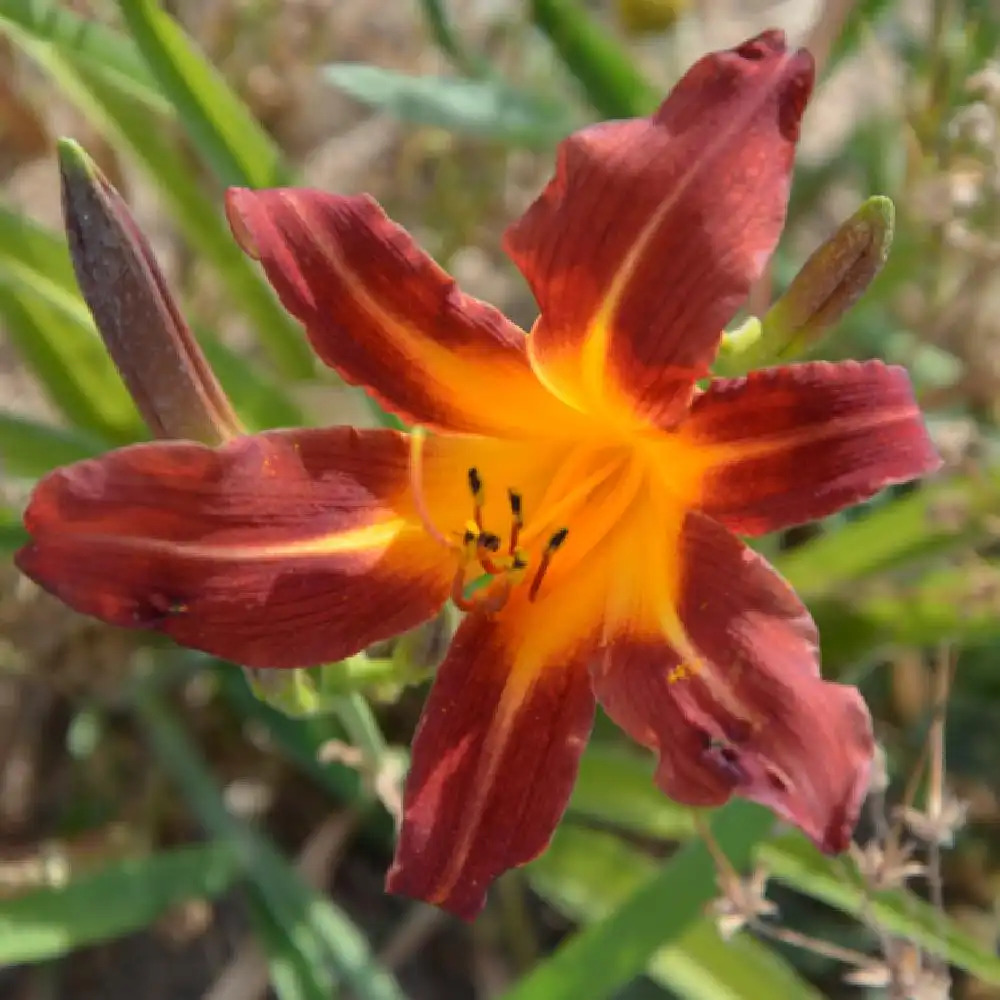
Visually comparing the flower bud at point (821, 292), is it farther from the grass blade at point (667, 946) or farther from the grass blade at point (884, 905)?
the grass blade at point (667, 946)

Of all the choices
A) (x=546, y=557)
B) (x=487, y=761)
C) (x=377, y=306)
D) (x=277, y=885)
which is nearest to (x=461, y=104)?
(x=377, y=306)

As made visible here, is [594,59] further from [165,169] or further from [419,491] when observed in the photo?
[419,491]

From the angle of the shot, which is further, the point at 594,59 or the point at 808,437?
the point at 594,59

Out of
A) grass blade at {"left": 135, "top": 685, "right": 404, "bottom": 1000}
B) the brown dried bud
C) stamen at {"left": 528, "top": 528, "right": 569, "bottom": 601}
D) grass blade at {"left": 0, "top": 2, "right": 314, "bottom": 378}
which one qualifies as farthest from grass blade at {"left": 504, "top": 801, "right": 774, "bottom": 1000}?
grass blade at {"left": 0, "top": 2, "right": 314, "bottom": 378}

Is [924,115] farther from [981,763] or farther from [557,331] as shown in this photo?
[557,331]

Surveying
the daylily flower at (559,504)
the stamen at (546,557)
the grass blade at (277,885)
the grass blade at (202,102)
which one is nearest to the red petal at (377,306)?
the daylily flower at (559,504)
